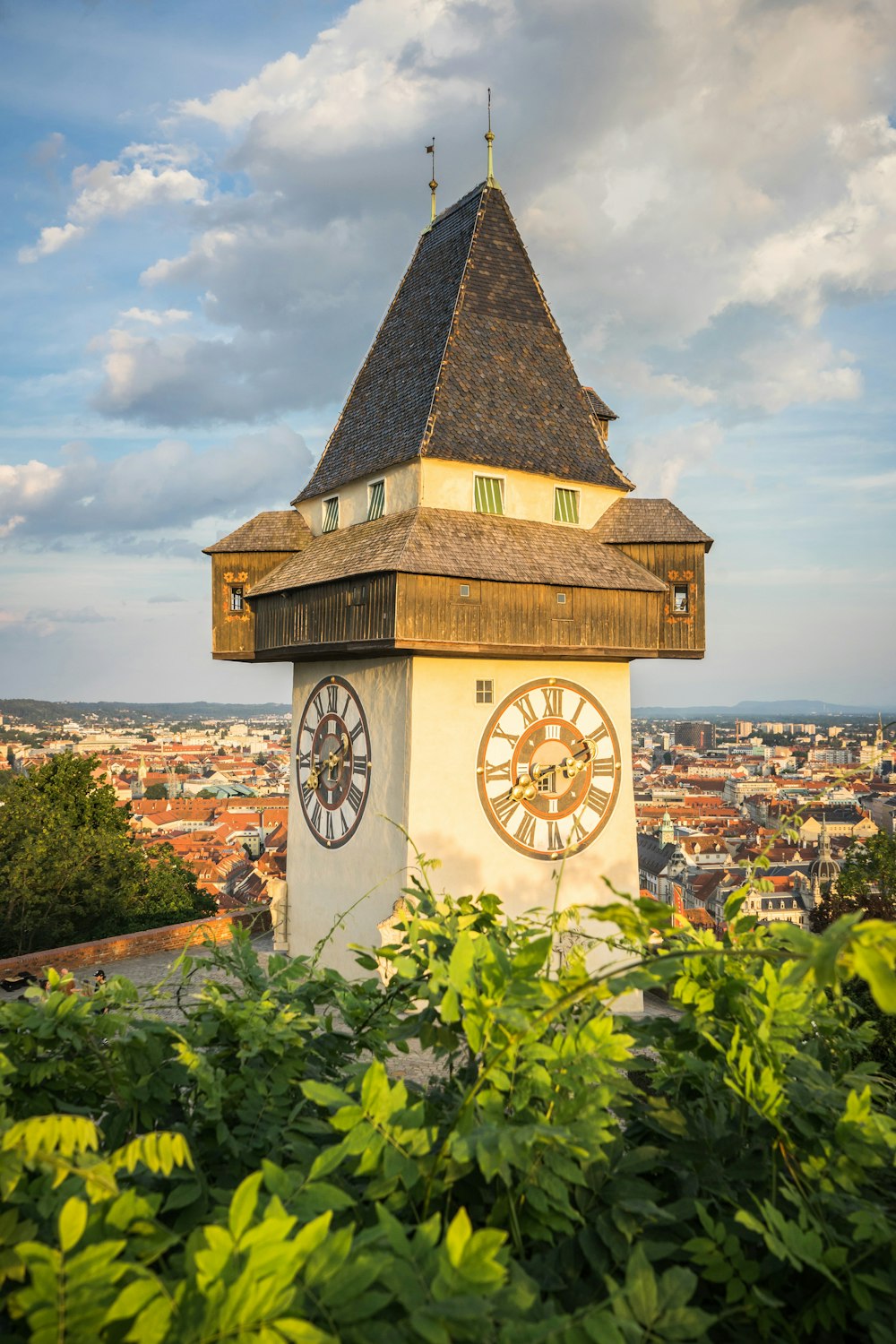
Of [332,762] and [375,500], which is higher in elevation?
[375,500]

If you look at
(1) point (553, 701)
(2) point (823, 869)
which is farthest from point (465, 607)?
(2) point (823, 869)

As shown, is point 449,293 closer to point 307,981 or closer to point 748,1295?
point 307,981

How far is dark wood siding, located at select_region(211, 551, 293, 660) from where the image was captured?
12594 mm

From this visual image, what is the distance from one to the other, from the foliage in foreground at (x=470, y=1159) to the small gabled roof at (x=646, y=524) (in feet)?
31.6

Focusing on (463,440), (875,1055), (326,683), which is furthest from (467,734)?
(875,1055)

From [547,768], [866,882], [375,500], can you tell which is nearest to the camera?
[547,768]

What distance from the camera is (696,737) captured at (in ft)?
392

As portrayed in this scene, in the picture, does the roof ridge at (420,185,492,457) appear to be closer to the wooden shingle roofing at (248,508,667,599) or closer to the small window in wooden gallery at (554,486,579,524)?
the wooden shingle roofing at (248,508,667,599)

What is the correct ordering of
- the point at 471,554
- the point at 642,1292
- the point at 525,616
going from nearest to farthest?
1. the point at 642,1292
2. the point at 471,554
3. the point at 525,616

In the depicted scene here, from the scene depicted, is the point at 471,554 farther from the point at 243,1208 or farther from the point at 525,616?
the point at 243,1208

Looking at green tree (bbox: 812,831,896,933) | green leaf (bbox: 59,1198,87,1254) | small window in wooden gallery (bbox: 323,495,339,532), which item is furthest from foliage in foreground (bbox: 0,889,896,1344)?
green tree (bbox: 812,831,896,933)

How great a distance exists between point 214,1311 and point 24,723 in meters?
135

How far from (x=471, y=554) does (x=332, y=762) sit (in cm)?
334

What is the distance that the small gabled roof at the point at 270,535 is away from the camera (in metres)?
12.5
